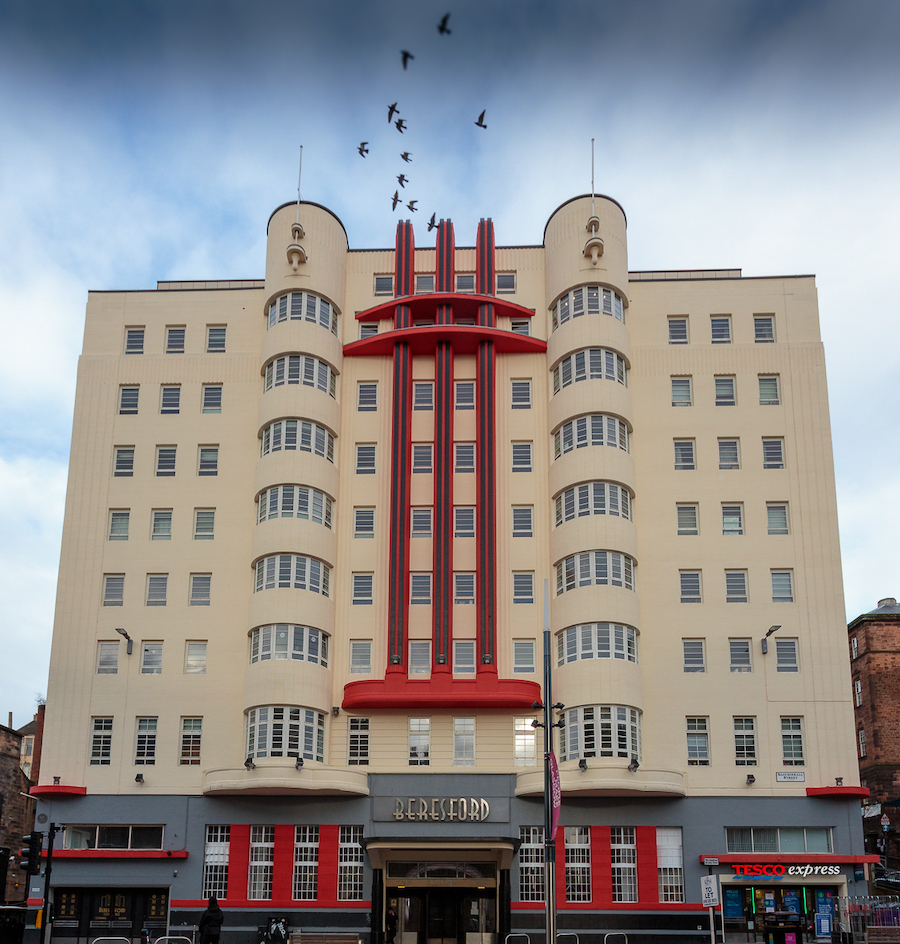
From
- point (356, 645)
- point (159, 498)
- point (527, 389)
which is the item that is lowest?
point (356, 645)

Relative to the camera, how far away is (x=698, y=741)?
157ft

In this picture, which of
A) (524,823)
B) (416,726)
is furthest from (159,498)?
(524,823)

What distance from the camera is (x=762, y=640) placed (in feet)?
161

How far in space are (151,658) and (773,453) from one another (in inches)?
1194

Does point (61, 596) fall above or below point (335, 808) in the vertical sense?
above

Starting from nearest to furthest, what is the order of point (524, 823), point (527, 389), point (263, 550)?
1. point (524, 823)
2. point (263, 550)
3. point (527, 389)

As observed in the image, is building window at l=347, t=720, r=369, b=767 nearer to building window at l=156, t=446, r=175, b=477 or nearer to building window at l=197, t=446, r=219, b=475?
building window at l=197, t=446, r=219, b=475

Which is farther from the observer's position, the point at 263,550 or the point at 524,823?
the point at 263,550

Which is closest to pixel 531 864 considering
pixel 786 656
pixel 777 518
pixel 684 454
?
pixel 786 656

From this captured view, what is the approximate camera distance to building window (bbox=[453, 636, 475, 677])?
49219 millimetres

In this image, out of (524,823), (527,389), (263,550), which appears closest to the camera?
(524,823)

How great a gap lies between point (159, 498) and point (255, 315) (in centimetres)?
1040

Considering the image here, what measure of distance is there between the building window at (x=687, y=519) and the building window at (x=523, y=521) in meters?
6.75

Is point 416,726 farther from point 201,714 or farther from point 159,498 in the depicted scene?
point 159,498
